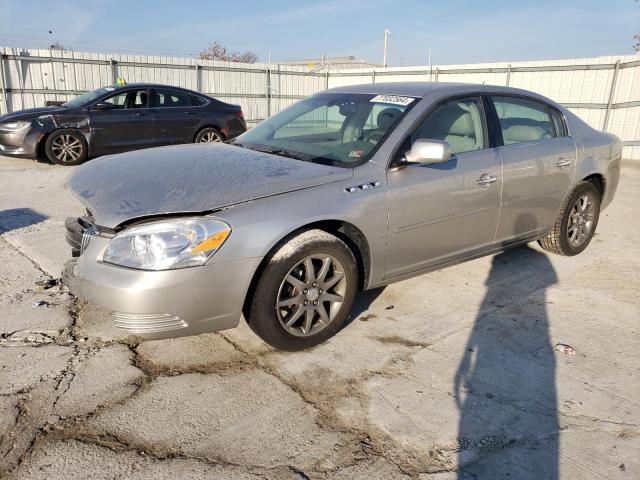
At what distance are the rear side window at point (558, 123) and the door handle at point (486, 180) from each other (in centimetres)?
119

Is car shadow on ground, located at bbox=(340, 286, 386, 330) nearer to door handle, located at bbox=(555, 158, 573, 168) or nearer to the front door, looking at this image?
the front door

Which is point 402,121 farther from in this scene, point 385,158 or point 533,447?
point 533,447

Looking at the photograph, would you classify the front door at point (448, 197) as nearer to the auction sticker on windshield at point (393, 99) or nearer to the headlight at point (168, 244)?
the auction sticker on windshield at point (393, 99)

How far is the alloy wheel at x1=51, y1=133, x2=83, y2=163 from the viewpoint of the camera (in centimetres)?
962

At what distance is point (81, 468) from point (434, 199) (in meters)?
2.63

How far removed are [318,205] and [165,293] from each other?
101 cm

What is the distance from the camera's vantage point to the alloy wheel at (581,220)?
5160 mm

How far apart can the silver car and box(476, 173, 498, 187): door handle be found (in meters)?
0.01

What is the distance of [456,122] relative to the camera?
4047 millimetres

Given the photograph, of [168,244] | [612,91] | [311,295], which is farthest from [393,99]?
[612,91]

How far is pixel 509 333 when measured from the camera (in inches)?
144

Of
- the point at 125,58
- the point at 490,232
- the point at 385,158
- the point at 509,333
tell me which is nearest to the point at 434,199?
the point at 385,158

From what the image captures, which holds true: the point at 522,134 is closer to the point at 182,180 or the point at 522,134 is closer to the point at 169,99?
the point at 182,180

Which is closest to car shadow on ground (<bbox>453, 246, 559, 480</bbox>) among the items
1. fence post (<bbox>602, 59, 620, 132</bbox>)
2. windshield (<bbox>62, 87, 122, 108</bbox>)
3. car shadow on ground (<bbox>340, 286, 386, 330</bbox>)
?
car shadow on ground (<bbox>340, 286, 386, 330</bbox>)
